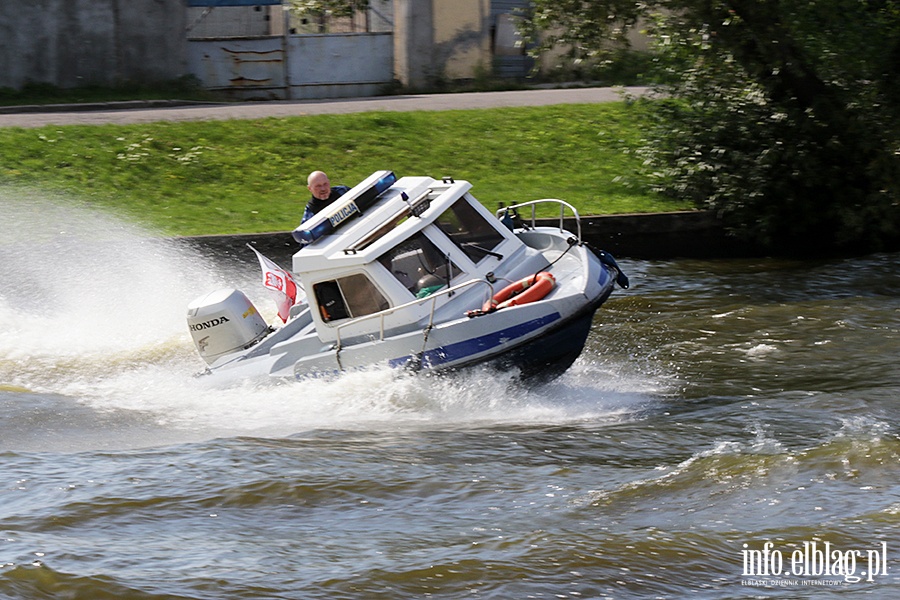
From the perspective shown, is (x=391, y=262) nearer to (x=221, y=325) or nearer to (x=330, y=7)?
(x=221, y=325)

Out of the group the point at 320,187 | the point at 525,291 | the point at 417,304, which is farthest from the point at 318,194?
the point at 525,291

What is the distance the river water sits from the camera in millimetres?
6547

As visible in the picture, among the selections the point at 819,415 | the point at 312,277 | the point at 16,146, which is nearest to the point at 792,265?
the point at 819,415

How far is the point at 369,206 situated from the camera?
424 inches

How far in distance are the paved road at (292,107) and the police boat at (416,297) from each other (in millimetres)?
10991

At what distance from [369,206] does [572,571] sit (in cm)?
505

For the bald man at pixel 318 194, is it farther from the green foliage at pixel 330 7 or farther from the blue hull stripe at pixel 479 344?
the green foliage at pixel 330 7

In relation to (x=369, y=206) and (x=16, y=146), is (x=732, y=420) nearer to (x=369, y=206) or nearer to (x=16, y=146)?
(x=369, y=206)

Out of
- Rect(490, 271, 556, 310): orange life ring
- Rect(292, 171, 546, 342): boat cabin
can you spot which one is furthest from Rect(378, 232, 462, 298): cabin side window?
Rect(490, 271, 556, 310): orange life ring

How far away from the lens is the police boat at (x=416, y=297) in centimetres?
994

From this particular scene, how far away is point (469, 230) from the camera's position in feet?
35.9

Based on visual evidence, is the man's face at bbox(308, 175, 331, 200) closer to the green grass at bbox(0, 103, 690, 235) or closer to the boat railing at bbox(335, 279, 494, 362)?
the boat railing at bbox(335, 279, 494, 362)

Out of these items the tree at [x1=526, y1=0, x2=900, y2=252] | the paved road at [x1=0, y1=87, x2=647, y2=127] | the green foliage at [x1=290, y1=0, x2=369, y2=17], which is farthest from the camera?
the green foliage at [x1=290, y1=0, x2=369, y2=17]

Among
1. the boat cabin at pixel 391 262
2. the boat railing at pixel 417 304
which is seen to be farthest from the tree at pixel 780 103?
the boat railing at pixel 417 304
